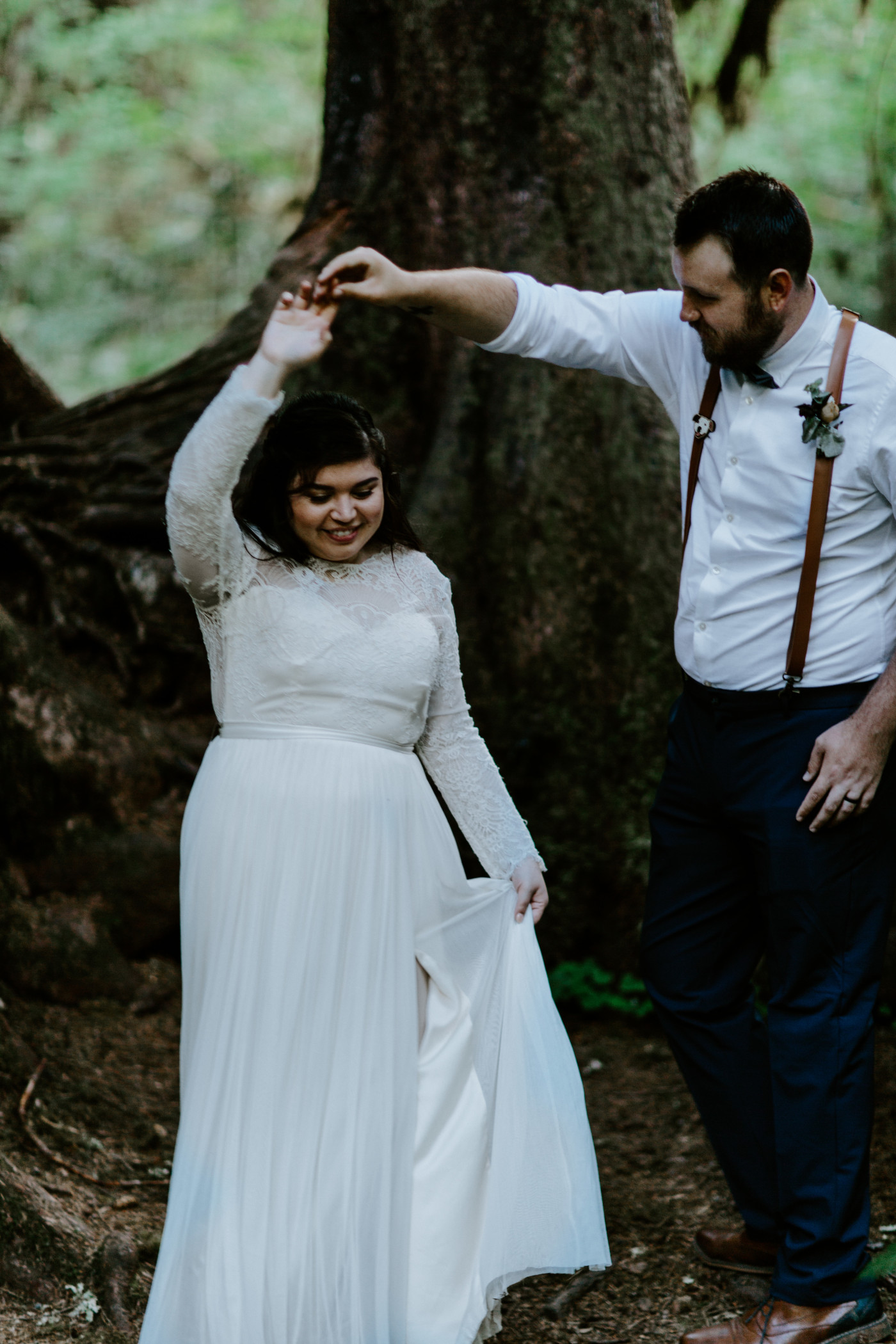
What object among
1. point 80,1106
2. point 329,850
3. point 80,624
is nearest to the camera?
point 329,850

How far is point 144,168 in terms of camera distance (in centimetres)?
1359

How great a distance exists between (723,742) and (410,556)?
93 centimetres

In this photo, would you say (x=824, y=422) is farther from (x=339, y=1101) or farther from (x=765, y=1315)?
(x=765, y=1315)

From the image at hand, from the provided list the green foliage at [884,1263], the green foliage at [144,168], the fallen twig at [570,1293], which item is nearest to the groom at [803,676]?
the fallen twig at [570,1293]

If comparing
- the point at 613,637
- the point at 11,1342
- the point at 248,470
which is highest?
the point at 248,470

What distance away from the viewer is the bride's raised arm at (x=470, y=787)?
311 centimetres

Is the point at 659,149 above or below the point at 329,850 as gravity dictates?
above

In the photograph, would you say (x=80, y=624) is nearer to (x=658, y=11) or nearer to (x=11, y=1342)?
(x=11, y=1342)

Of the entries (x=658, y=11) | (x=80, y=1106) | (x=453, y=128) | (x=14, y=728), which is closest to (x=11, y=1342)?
(x=80, y=1106)

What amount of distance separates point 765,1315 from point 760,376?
7.66 feet

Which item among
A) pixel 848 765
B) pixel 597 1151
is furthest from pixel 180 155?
pixel 848 765

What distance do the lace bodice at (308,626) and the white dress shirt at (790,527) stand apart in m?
0.71

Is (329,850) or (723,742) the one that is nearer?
(329,850)

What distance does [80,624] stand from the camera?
530 cm
